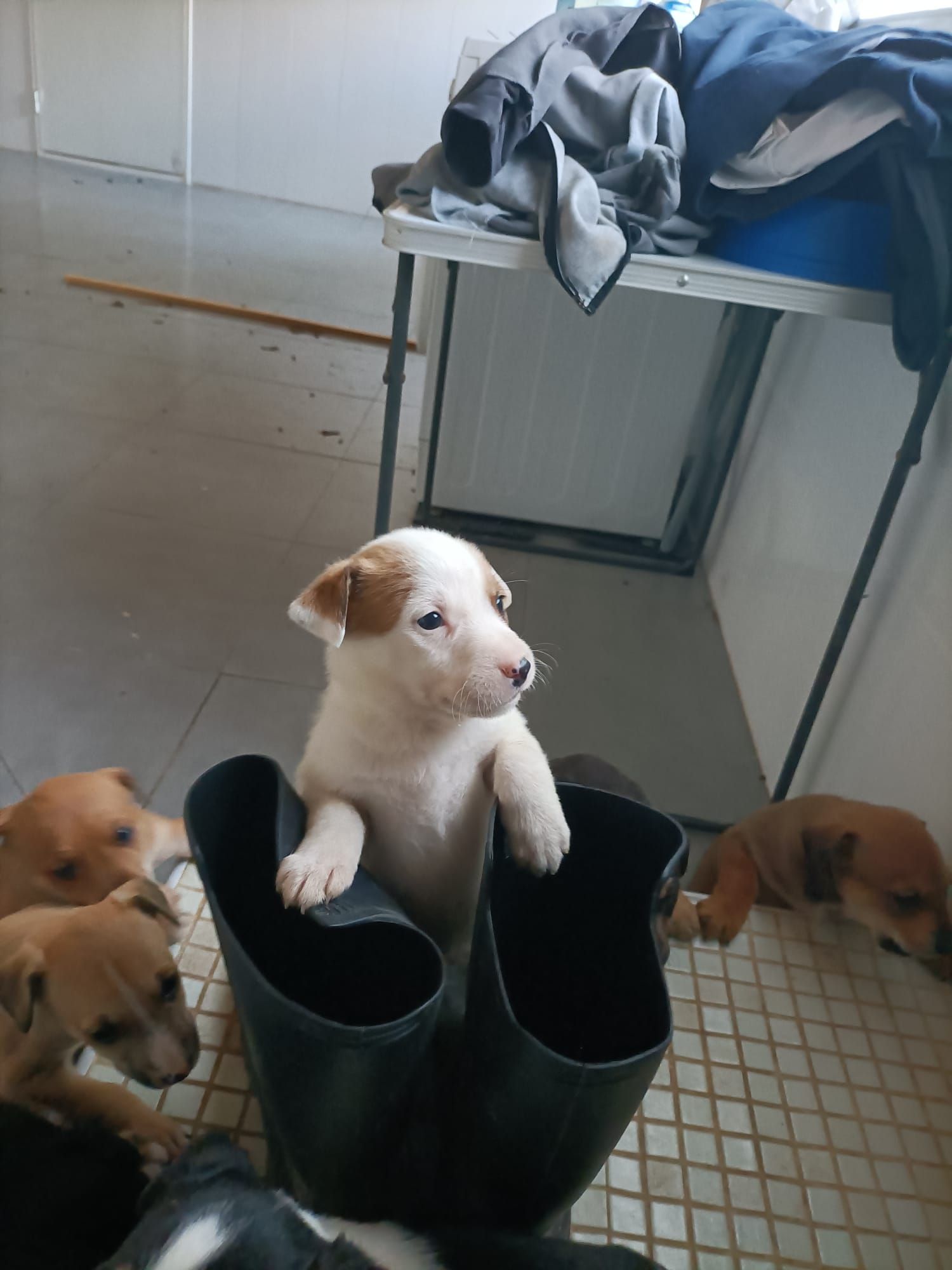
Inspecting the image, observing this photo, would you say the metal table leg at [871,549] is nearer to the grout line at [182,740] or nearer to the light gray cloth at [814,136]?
the light gray cloth at [814,136]

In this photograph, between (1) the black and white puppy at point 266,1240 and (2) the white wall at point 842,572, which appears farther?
(2) the white wall at point 842,572

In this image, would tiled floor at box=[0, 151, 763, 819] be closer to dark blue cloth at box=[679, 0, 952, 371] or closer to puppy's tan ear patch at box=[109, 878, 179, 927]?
puppy's tan ear patch at box=[109, 878, 179, 927]

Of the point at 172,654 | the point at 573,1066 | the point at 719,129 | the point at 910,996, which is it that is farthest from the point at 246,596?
the point at 573,1066

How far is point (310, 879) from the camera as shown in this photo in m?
0.58

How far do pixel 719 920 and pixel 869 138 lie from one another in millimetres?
956

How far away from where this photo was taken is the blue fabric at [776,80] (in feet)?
3.41

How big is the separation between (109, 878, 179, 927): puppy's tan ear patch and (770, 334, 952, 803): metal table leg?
39.0 inches

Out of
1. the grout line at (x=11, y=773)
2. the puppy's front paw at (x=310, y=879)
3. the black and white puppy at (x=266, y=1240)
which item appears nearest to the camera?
the black and white puppy at (x=266, y=1240)

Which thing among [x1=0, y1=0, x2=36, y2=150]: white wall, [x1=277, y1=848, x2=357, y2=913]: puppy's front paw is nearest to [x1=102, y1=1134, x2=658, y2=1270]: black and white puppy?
[x1=277, y1=848, x2=357, y2=913]: puppy's front paw

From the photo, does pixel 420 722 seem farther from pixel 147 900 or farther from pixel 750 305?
pixel 750 305

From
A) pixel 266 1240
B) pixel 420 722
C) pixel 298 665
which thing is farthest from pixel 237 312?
pixel 266 1240

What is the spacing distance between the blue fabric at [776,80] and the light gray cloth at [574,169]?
0.16 feet

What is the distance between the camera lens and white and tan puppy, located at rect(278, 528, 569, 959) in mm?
725

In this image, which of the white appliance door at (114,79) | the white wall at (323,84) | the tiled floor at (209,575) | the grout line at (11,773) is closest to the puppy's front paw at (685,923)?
the tiled floor at (209,575)
